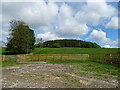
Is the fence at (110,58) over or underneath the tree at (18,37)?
underneath

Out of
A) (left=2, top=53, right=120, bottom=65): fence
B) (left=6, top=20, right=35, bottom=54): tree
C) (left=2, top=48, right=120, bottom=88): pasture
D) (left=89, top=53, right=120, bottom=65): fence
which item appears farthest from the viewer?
(left=6, top=20, right=35, bottom=54): tree

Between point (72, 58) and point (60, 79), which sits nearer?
point (60, 79)

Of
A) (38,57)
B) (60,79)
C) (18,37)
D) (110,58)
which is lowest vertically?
(38,57)

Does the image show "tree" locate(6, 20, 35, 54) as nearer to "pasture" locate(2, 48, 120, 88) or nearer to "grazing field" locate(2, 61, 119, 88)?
"pasture" locate(2, 48, 120, 88)

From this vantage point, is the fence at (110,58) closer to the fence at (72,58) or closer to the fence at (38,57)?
the fence at (72,58)

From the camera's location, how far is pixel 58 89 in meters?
5.59

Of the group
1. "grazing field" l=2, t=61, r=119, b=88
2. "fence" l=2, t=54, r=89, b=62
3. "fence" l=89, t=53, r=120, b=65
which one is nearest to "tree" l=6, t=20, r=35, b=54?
"fence" l=2, t=54, r=89, b=62

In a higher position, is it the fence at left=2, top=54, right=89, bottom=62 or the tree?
the tree

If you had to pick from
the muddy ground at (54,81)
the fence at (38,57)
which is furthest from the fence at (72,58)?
the muddy ground at (54,81)

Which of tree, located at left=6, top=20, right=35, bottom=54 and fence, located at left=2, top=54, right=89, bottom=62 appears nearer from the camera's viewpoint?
fence, located at left=2, top=54, right=89, bottom=62

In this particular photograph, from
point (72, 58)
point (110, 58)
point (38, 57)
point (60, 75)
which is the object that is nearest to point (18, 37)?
point (38, 57)

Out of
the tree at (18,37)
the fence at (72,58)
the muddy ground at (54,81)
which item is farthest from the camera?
the tree at (18,37)

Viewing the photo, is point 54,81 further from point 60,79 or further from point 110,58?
point 110,58

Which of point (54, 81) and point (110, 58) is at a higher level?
point (110, 58)
